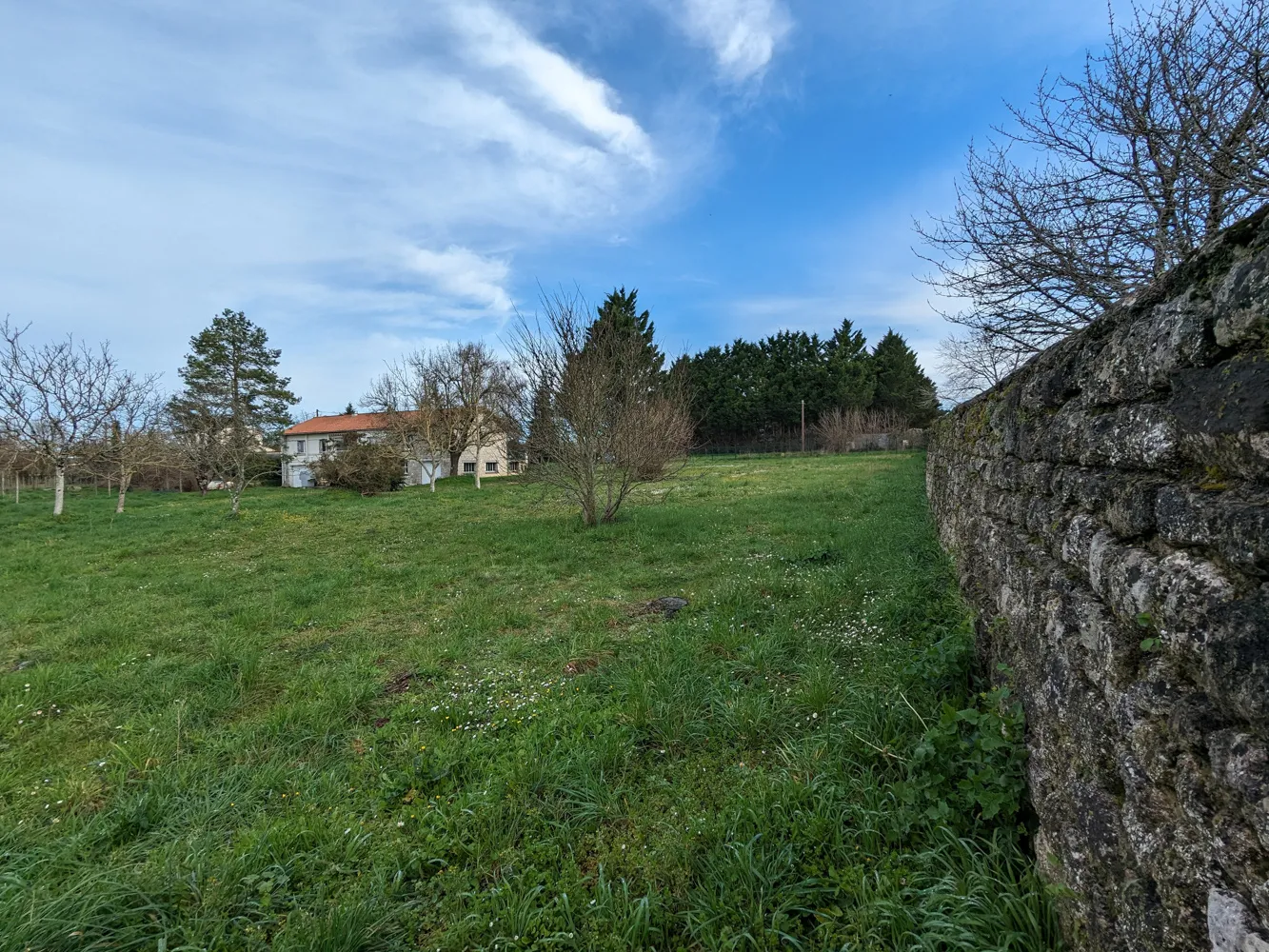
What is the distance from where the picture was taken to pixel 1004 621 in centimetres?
249

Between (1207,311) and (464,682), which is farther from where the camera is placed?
(464,682)

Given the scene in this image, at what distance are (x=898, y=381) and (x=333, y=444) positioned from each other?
142 ft

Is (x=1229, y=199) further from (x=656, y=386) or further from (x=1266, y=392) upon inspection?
(x=656, y=386)

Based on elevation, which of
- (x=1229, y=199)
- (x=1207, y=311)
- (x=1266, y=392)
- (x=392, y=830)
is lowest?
(x=392, y=830)

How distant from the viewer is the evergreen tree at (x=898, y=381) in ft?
148

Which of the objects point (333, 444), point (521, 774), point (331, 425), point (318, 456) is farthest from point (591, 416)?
point (331, 425)

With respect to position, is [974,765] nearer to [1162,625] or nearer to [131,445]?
[1162,625]

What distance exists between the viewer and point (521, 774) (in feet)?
8.84

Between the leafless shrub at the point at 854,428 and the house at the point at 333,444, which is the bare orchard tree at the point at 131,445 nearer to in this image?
the house at the point at 333,444

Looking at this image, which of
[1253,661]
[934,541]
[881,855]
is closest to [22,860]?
[881,855]

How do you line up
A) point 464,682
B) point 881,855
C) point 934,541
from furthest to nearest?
point 934,541, point 464,682, point 881,855

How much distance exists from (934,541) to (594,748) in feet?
18.2

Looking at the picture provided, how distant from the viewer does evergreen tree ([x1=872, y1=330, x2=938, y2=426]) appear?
4500 centimetres

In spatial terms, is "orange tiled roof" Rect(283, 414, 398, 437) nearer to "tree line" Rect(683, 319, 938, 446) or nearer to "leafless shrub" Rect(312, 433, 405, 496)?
"leafless shrub" Rect(312, 433, 405, 496)
